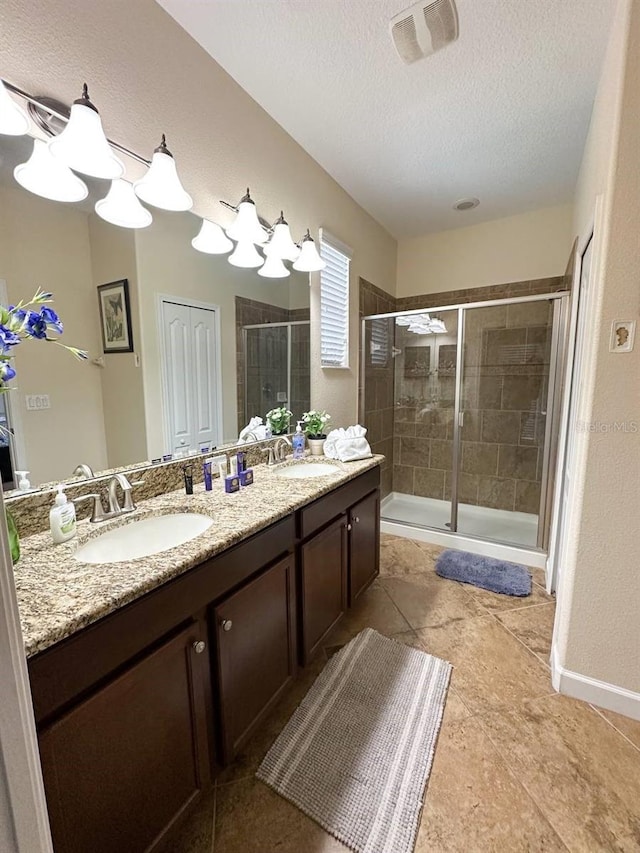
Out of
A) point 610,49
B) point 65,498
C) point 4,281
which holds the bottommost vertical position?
point 65,498

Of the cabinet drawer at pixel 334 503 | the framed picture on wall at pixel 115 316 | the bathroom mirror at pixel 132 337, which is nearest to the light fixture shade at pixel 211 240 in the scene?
the bathroom mirror at pixel 132 337

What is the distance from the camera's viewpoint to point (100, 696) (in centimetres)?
79

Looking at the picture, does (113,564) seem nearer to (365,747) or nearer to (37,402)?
(37,402)

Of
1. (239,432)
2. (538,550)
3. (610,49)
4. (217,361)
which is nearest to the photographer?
(610,49)

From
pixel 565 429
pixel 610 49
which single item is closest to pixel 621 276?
pixel 610 49

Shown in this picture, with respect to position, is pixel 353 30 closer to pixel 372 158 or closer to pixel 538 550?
pixel 372 158

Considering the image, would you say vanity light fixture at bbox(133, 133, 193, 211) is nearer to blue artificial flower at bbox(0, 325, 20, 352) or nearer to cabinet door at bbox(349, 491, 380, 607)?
blue artificial flower at bbox(0, 325, 20, 352)

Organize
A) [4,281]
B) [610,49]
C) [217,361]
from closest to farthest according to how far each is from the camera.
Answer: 1. [4,281]
2. [610,49]
3. [217,361]

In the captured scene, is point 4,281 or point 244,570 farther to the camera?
point 244,570

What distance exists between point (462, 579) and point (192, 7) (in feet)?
10.4

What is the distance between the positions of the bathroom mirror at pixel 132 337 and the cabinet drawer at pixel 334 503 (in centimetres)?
63

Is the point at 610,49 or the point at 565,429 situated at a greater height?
the point at 610,49

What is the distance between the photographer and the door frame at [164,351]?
1.52 m

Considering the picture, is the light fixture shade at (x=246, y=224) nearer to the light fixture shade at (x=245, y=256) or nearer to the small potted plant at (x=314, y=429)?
the light fixture shade at (x=245, y=256)
